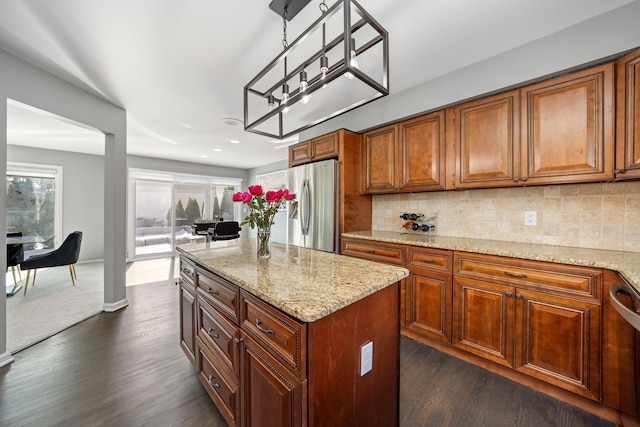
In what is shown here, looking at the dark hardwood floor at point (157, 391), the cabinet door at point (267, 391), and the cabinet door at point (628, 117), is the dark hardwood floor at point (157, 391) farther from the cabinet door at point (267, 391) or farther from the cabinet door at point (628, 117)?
the cabinet door at point (628, 117)

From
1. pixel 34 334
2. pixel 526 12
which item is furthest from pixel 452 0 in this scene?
pixel 34 334

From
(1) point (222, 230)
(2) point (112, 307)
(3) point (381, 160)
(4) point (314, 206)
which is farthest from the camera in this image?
(1) point (222, 230)

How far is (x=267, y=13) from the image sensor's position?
1.59 metres

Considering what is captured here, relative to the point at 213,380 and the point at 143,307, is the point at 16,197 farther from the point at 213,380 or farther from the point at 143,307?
the point at 213,380

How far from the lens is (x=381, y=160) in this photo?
9.24 ft

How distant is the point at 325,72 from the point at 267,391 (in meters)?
1.46

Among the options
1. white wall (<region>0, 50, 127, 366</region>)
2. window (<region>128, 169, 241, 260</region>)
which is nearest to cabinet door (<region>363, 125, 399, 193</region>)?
white wall (<region>0, 50, 127, 366</region>)

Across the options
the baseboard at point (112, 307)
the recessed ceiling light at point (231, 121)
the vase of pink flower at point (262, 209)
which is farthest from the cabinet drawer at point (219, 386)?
the recessed ceiling light at point (231, 121)

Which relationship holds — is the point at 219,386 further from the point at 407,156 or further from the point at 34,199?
the point at 34,199

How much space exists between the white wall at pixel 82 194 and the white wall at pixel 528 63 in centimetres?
648

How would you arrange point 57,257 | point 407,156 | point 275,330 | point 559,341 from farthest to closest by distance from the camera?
point 57,257
point 407,156
point 559,341
point 275,330

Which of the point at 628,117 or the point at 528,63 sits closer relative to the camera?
the point at 628,117

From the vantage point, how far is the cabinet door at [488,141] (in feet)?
6.33

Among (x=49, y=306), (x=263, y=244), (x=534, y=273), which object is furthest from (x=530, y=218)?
(x=49, y=306)
